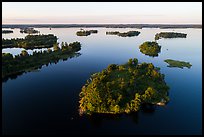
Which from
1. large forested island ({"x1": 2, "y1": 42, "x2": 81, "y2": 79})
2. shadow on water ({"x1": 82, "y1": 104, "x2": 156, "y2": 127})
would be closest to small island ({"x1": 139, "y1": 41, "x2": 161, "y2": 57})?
large forested island ({"x1": 2, "y1": 42, "x2": 81, "y2": 79})

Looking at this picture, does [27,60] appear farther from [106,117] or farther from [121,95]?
[106,117]

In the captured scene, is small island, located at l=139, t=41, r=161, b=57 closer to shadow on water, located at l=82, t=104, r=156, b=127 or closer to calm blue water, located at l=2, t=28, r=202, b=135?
calm blue water, located at l=2, t=28, r=202, b=135

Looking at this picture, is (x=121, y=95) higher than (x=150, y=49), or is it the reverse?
(x=150, y=49)

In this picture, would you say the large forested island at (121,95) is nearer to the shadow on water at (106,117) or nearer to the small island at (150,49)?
the shadow on water at (106,117)

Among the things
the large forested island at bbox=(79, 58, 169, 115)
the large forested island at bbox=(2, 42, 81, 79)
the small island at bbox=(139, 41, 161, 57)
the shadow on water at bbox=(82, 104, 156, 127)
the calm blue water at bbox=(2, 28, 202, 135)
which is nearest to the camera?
the calm blue water at bbox=(2, 28, 202, 135)

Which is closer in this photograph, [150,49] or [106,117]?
[106,117]

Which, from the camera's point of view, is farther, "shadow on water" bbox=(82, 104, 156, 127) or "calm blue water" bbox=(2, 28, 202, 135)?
"shadow on water" bbox=(82, 104, 156, 127)

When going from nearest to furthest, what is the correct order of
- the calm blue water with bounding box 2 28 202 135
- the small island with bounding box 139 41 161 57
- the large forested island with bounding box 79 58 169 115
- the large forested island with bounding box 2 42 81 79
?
the calm blue water with bounding box 2 28 202 135, the large forested island with bounding box 79 58 169 115, the large forested island with bounding box 2 42 81 79, the small island with bounding box 139 41 161 57

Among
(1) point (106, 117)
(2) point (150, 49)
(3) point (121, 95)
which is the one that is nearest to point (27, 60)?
(3) point (121, 95)

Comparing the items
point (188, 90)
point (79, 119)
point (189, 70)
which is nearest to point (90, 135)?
point (79, 119)
